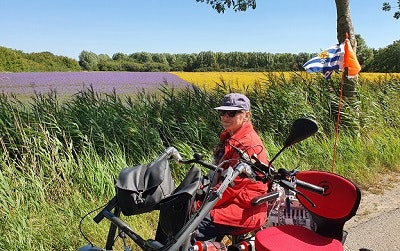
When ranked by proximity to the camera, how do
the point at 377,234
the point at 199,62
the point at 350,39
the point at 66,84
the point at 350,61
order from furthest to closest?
the point at 199,62 → the point at 66,84 → the point at 350,39 → the point at 350,61 → the point at 377,234

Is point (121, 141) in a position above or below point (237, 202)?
below

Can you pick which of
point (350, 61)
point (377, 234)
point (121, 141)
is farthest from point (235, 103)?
point (350, 61)

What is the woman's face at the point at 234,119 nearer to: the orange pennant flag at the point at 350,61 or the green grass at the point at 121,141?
the green grass at the point at 121,141

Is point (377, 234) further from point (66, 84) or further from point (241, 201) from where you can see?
point (66, 84)

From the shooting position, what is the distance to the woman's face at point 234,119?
10.5ft

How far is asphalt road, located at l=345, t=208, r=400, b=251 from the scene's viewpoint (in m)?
4.48

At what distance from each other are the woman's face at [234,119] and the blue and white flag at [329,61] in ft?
13.4

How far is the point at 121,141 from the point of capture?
19.6 ft

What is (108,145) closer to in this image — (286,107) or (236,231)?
(236,231)

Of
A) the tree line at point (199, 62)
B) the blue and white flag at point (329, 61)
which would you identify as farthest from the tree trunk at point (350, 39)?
the tree line at point (199, 62)

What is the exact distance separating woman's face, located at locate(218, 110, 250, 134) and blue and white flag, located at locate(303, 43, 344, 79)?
4.09 m

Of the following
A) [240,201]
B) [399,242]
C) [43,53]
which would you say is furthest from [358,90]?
[43,53]

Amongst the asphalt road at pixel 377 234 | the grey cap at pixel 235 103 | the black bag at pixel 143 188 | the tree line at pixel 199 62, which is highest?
the grey cap at pixel 235 103

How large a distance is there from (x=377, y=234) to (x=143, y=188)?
12.5 feet
